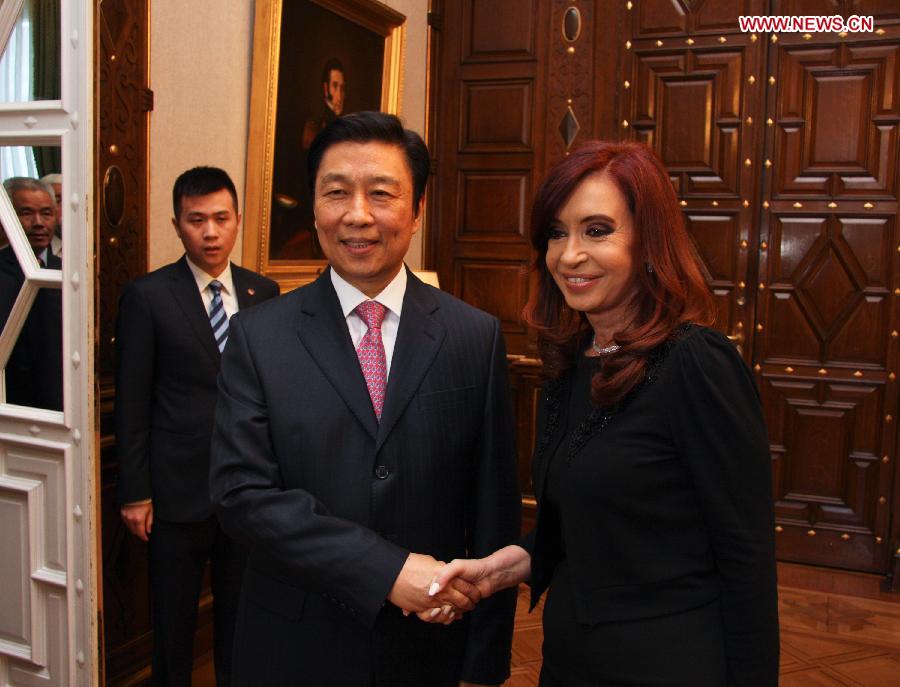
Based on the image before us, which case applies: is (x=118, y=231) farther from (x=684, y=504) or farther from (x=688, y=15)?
(x=688, y=15)

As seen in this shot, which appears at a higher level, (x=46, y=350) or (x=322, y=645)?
(x=46, y=350)

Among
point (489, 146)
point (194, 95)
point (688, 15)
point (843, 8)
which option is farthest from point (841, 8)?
point (194, 95)

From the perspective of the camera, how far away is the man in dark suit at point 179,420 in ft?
9.74

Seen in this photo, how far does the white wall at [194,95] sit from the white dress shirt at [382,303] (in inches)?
72.0

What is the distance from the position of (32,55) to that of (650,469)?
2221mm

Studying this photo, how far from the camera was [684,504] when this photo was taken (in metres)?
1.54

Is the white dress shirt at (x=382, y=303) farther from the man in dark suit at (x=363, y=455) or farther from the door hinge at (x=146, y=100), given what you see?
the door hinge at (x=146, y=100)

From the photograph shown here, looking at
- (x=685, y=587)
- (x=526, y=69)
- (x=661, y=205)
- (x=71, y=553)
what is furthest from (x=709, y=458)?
(x=526, y=69)

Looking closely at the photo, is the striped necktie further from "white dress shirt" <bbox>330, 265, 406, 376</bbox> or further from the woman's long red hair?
the woman's long red hair

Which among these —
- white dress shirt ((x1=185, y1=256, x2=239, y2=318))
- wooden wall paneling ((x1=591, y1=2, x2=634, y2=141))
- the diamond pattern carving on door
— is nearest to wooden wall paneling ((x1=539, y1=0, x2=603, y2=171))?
wooden wall paneling ((x1=591, y1=2, x2=634, y2=141))

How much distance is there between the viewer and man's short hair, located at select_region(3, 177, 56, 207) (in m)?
2.60

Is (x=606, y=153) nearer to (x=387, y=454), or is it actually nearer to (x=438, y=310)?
(x=438, y=310)

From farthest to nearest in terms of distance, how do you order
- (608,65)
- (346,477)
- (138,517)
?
(608,65) < (138,517) < (346,477)

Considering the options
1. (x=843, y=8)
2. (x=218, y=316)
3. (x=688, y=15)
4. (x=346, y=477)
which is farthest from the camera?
(x=688, y=15)
